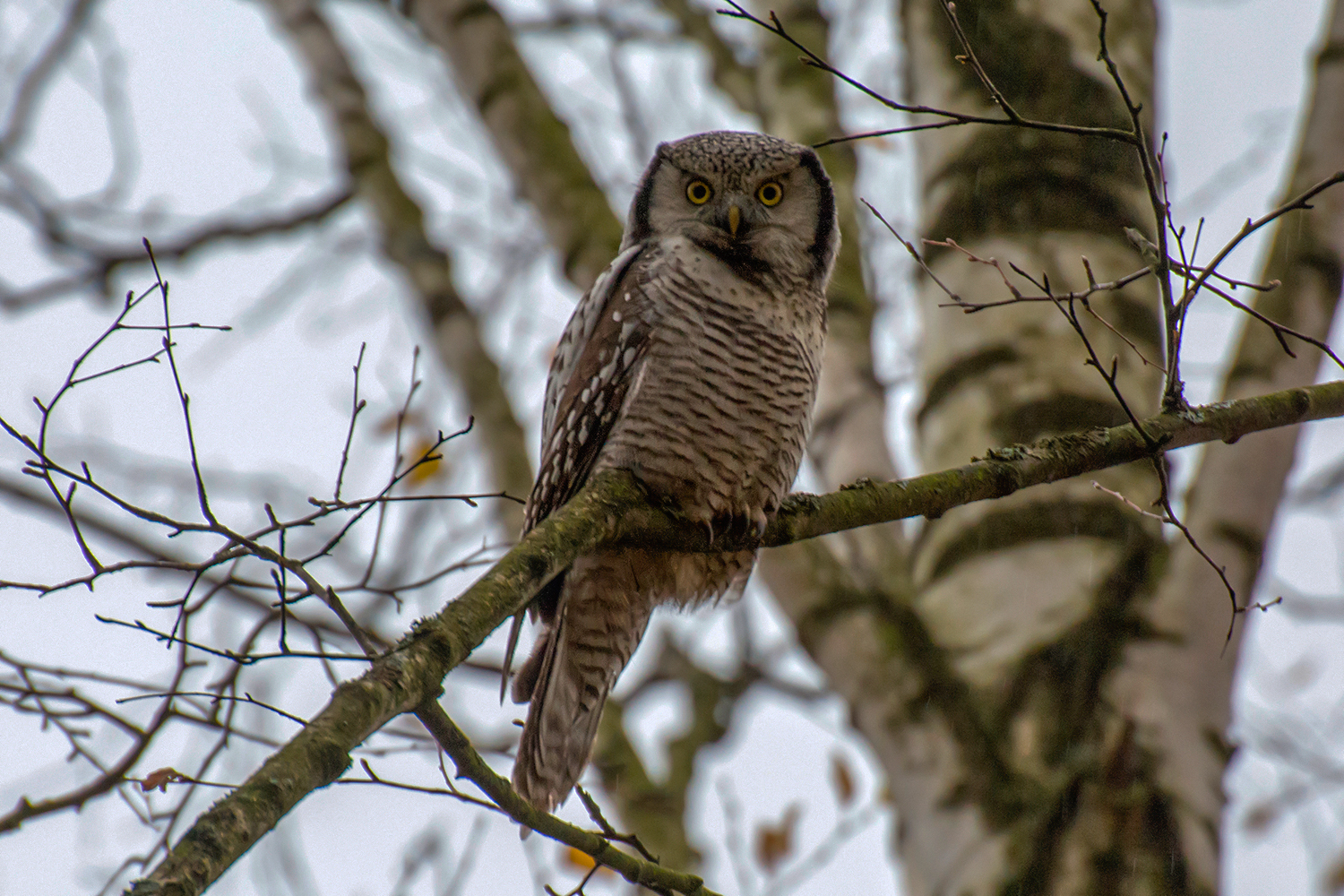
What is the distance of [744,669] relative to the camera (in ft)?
23.9

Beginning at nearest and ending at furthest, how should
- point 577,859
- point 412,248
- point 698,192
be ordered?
1. point 698,192
2. point 577,859
3. point 412,248

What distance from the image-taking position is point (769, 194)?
369 cm

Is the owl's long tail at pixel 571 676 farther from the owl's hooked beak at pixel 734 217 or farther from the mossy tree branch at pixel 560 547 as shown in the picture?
the owl's hooked beak at pixel 734 217

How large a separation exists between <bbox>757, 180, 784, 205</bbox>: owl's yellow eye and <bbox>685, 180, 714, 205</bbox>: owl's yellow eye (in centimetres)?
16

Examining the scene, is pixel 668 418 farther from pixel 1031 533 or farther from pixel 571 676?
pixel 1031 533

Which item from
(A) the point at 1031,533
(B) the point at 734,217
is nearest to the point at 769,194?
(B) the point at 734,217

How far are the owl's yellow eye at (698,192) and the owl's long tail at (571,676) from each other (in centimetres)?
121

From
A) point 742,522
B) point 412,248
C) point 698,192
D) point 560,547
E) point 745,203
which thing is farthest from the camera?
point 412,248

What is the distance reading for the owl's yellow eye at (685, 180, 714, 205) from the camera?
12.0ft

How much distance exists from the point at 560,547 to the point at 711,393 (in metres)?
1.11

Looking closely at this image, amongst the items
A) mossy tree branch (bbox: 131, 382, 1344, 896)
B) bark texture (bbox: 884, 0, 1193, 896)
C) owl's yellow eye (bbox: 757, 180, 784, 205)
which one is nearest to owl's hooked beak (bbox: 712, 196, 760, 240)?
owl's yellow eye (bbox: 757, 180, 784, 205)

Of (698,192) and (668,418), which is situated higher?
(698,192)

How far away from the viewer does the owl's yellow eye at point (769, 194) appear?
3.68 metres

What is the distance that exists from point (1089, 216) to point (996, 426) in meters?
0.81
